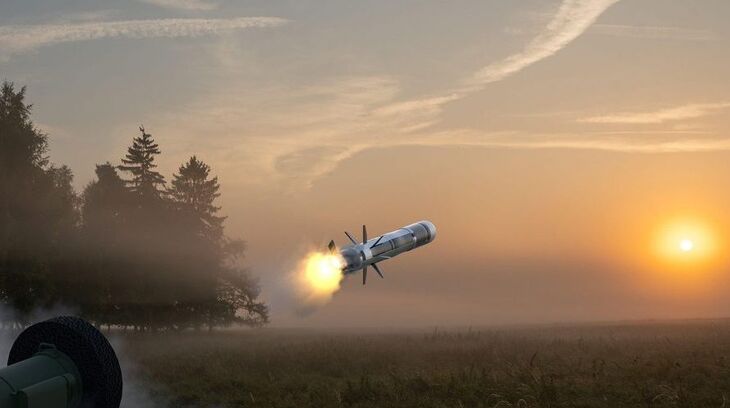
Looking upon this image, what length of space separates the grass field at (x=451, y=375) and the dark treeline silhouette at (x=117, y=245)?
1079 cm

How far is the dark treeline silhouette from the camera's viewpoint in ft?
130

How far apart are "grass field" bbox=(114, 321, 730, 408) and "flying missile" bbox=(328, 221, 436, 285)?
10.3 feet

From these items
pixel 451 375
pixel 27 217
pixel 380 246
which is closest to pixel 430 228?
pixel 380 246

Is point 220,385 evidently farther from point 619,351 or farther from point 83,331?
point 619,351

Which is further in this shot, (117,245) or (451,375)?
(117,245)

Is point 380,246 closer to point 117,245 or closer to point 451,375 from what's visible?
point 451,375

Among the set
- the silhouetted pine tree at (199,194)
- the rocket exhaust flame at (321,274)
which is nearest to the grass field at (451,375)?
the rocket exhaust flame at (321,274)

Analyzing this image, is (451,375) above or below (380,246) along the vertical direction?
below

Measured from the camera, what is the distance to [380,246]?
28.2m

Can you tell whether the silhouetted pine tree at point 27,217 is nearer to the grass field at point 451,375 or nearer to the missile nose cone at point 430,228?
the grass field at point 451,375

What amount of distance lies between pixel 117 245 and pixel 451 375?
29190mm

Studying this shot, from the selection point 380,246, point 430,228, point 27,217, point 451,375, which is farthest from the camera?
point 27,217

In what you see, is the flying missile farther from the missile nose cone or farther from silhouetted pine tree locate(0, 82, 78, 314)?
silhouetted pine tree locate(0, 82, 78, 314)

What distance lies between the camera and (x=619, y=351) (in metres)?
27.9
